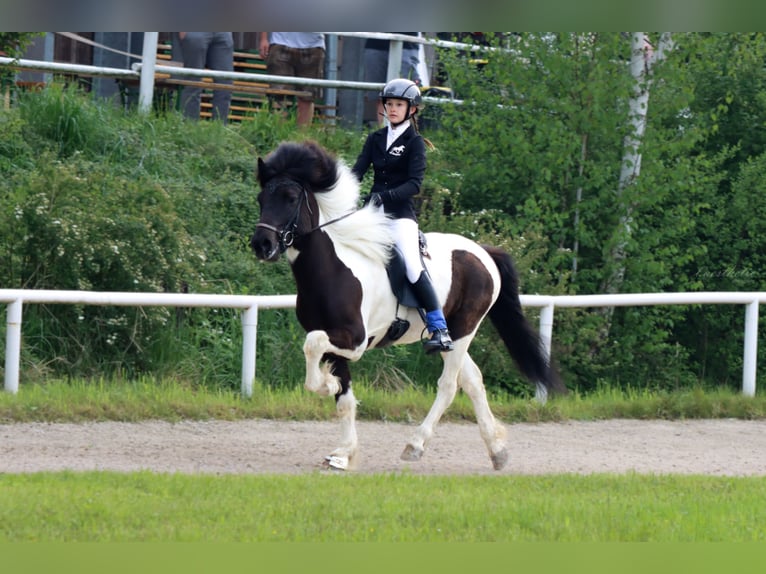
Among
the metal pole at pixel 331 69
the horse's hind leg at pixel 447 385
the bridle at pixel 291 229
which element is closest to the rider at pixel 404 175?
the horse's hind leg at pixel 447 385

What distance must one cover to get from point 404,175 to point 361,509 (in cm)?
287

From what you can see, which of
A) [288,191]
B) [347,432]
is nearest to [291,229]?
[288,191]

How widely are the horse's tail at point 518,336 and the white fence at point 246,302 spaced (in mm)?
282

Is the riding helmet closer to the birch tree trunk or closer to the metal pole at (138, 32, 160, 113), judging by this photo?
the birch tree trunk

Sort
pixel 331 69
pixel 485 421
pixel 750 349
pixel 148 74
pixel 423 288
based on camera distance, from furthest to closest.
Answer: pixel 331 69 → pixel 148 74 → pixel 750 349 → pixel 485 421 → pixel 423 288

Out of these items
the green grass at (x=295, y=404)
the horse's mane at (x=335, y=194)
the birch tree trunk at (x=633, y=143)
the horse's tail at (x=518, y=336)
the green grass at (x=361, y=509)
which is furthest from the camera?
the birch tree trunk at (x=633, y=143)

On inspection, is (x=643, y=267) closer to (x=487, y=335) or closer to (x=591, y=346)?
(x=591, y=346)

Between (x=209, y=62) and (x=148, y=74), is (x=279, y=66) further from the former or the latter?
(x=148, y=74)

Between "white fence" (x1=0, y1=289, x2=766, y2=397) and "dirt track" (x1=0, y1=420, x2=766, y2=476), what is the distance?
2.41 feet

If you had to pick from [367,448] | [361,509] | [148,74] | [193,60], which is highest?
[193,60]

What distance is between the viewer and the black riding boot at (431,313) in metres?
8.08

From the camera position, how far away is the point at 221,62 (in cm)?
1527

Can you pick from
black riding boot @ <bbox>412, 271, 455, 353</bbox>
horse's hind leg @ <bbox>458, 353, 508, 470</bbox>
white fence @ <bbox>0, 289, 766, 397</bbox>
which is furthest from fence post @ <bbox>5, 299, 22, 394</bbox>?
horse's hind leg @ <bbox>458, 353, 508, 470</bbox>

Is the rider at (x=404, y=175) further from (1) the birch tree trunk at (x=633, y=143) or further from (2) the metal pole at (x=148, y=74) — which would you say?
(2) the metal pole at (x=148, y=74)
